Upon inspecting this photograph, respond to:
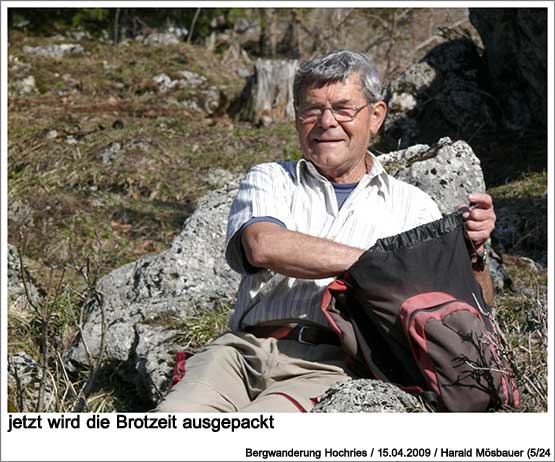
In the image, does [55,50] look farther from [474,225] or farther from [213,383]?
[474,225]

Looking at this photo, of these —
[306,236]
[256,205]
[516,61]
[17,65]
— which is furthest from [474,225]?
[17,65]

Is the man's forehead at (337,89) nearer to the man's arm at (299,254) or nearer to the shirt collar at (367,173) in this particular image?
the shirt collar at (367,173)

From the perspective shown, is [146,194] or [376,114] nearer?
[376,114]

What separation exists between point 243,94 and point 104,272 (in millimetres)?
4490

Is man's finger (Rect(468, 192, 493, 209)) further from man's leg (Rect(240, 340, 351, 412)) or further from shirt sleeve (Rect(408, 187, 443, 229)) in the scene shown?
man's leg (Rect(240, 340, 351, 412))

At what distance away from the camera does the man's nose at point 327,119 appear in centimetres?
347

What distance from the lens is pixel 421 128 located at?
8.97 metres

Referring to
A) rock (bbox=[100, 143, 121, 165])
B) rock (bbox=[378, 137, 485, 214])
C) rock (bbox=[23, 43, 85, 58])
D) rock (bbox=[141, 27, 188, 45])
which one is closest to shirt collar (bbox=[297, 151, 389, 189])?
rock (bbox=[378, 137, 485, 214])

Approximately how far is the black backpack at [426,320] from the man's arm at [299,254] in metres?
0.07

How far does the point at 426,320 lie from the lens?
117 inches

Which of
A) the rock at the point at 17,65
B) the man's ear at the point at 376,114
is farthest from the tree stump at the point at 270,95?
the man's ear at the point at 376,114

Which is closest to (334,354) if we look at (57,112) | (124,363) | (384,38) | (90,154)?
(124,363)

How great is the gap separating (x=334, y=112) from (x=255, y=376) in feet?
3.30

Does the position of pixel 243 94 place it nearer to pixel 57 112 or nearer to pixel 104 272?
pixel 57 112
